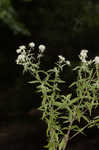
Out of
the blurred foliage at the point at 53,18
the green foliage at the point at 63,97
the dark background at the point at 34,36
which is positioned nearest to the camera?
the green foliage at the point at 63,97

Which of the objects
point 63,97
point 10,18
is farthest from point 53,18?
point 63,97

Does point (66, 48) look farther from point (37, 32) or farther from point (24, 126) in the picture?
point (24, 126)

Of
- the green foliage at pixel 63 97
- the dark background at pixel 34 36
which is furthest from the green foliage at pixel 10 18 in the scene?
the green foliage at pixel 63 97

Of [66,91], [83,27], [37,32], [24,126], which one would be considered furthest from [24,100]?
[83,27]

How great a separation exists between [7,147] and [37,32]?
2309 mm

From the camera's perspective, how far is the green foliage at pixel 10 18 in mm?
4818

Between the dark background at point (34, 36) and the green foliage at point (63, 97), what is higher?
the dark background at point (34, 36)

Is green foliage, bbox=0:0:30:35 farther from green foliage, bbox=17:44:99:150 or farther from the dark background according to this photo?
green foliage, bbox=17:44:99:150

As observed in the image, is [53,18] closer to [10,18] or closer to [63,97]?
[10,18]

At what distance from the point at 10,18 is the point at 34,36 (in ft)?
1.89

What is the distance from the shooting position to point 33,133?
4.20 meters

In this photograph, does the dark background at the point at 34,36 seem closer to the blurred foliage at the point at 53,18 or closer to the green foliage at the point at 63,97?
the blurred foliage at the point at 53,18

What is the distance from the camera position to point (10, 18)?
5008 millimetres

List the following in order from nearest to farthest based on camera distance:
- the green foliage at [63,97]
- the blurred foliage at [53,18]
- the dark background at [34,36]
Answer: the green foliage at [63,97]
the dark background at [34,36]
the blurred foliage at [53,18]
